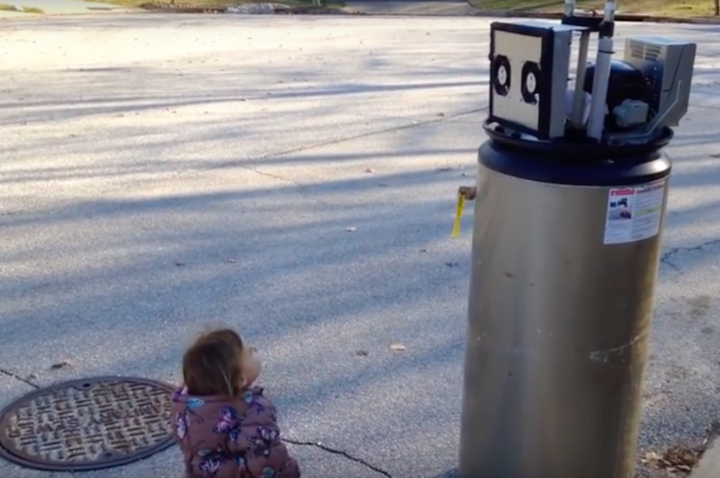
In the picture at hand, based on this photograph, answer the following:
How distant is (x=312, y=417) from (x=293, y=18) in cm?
1989

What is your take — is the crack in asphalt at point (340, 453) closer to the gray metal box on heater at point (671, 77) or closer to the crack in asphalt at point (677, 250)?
the gray metal box on heater at point (671, 77)

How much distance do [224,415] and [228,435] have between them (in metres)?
0.07

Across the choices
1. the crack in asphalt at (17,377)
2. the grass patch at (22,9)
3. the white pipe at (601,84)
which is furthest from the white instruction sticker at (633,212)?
the grass patch at (22,9)

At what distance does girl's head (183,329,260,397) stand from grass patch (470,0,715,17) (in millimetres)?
23718

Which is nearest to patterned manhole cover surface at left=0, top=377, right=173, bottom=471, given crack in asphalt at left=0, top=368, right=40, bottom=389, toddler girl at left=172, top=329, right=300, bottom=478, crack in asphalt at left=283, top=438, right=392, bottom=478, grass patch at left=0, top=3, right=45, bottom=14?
crack in asphalt at left=0, top=368, right=40, bottom=389

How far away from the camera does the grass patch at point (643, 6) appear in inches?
1082

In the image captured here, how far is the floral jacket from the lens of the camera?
115 inches

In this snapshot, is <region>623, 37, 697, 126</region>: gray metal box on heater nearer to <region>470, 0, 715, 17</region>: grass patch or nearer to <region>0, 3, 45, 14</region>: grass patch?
<region>470, 0, 715, 17</region>: grass patch

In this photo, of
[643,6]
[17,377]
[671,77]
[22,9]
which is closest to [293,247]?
[17,377]

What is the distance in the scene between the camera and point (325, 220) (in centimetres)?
673

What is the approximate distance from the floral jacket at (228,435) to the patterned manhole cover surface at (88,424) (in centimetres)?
91

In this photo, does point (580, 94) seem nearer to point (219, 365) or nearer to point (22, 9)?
point (219, 365)

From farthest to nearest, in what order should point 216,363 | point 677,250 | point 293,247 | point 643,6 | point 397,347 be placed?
point 643,6 → point 677,250 → point 293,247 → point 397,347 → point 216,363

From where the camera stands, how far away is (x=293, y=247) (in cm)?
620
